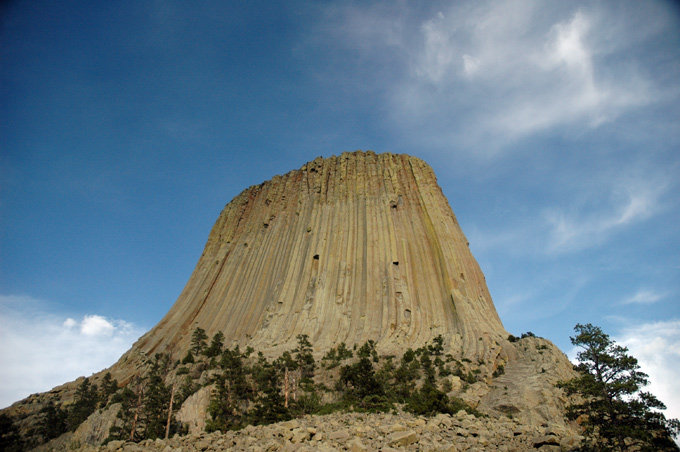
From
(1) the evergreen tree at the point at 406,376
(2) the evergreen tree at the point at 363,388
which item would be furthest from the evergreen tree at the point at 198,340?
(1) the evergreen tree at the point at 406,376

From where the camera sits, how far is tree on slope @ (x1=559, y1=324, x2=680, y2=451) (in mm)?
13391

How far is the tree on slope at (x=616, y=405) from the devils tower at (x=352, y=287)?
10.5m

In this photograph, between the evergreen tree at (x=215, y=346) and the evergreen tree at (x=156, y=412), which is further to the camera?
the evergreen tree at (x=215, y=346)

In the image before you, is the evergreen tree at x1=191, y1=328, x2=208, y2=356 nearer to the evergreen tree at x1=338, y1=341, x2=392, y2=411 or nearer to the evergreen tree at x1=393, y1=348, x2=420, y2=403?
the evergreen tree at x1=338, y1=341, x2=392, y2=411

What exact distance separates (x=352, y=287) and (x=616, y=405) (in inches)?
1304

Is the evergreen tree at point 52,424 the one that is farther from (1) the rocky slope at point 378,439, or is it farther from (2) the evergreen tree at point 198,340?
(1) the rocky slope at point 378,439

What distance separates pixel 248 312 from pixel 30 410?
27.4m

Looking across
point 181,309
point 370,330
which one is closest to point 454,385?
point 370,330

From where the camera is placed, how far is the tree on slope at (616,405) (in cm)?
1339

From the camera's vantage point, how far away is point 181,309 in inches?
2307

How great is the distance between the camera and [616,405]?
14.3 m

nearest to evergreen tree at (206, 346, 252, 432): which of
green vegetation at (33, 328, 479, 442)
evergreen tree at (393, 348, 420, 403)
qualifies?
green vegetation at (33, 328, 479, 442)

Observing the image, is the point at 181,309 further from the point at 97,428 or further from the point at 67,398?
the point at 97,428

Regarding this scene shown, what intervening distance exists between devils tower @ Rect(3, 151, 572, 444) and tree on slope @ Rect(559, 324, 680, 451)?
1053cm
